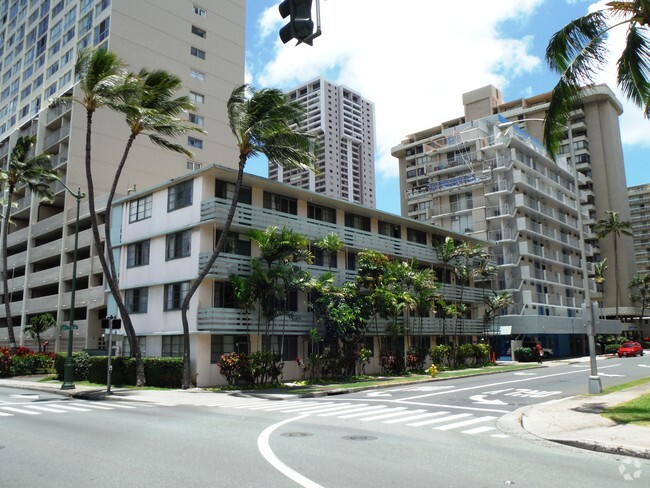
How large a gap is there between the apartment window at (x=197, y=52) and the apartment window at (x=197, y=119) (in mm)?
6958

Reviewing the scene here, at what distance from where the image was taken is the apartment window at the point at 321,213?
118 ft

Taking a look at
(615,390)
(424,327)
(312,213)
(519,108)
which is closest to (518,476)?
(615,390)

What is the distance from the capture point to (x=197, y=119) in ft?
189

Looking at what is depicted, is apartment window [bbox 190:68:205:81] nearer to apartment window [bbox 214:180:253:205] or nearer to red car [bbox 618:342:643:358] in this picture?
apartment window [bbox 214:180:253:205]

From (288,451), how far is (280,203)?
24.9 m

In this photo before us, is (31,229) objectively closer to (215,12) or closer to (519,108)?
(215,12)

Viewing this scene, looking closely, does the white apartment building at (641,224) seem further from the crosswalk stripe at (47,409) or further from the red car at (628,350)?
the crosswalk stripe at (47,409)

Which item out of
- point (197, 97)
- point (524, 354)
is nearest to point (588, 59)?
point (524, 354)

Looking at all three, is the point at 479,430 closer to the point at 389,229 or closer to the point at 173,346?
the point at 173,346

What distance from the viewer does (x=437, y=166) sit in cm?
7038

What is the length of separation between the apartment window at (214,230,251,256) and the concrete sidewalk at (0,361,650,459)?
7967 millimetres

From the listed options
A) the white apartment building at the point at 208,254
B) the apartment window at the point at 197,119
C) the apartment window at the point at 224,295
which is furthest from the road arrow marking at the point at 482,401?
the apartment window at the point at 197,119

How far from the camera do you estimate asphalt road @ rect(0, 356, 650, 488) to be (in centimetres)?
802

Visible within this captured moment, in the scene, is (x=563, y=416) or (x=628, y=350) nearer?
(x=563, y=416)
